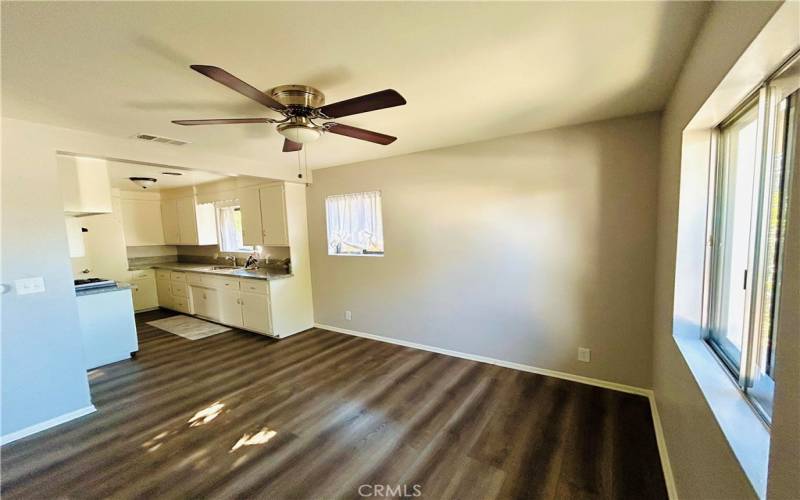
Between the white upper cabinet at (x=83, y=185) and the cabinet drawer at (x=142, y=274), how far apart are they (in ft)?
9.91

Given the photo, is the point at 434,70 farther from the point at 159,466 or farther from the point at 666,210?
the point at 159,466

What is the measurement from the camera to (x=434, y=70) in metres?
1.71

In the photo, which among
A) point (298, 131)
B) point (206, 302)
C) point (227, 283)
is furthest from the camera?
point (206, 302)

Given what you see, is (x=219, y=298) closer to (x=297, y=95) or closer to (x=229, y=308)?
(x=229, y=308)

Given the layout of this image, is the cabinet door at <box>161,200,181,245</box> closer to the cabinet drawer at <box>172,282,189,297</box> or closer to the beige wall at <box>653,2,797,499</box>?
the cabinet drawer at <box>172,282,189,297</box>

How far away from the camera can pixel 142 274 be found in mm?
5758

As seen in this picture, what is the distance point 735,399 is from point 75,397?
422cm

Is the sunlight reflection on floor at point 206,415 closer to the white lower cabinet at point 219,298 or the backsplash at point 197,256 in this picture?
the white lower cabinet at point 219,298

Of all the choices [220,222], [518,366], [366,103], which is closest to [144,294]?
[220,222]

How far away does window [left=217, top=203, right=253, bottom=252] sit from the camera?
5.49 m

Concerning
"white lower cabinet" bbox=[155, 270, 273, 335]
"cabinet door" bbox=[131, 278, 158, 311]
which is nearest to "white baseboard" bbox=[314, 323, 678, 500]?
"white lower cabinet" bbox=[155, 270, 273, 335]

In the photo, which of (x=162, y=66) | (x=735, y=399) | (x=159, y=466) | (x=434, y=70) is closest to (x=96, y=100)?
(x=162, y=66)

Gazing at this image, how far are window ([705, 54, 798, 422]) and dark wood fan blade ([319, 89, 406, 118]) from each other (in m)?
1.42

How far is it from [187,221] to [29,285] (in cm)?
391
